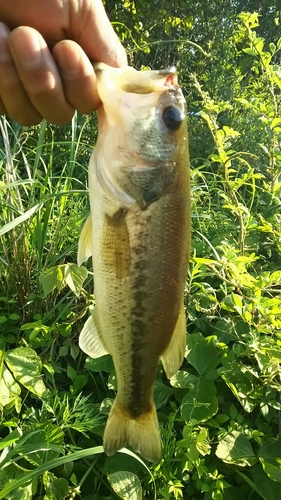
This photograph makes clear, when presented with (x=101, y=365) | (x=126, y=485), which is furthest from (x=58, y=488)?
(x=101, y=365)

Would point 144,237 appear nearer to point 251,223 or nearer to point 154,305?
point 154,305

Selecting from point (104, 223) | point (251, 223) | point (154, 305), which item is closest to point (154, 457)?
point (154, 305)

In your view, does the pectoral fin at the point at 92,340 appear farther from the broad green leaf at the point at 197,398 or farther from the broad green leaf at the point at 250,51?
the broad green leaf at the point at 250,51

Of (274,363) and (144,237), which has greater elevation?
(144,237)

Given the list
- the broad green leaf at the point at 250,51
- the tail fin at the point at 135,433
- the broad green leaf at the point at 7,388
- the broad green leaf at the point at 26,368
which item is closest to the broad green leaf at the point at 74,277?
the broad green leaf at the point at 26,368

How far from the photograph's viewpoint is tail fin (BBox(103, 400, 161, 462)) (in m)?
1.49

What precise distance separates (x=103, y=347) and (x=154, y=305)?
23 cm

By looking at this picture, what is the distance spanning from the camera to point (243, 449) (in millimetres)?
1982

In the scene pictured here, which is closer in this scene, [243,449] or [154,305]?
[154,305]

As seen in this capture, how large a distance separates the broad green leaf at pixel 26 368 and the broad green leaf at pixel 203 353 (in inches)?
25.4

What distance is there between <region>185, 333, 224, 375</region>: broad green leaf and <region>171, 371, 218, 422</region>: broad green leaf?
0.18 feet

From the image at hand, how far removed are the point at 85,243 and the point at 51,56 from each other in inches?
20.6

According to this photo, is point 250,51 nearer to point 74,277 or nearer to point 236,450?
point 74,277

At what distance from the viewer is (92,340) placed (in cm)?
146
